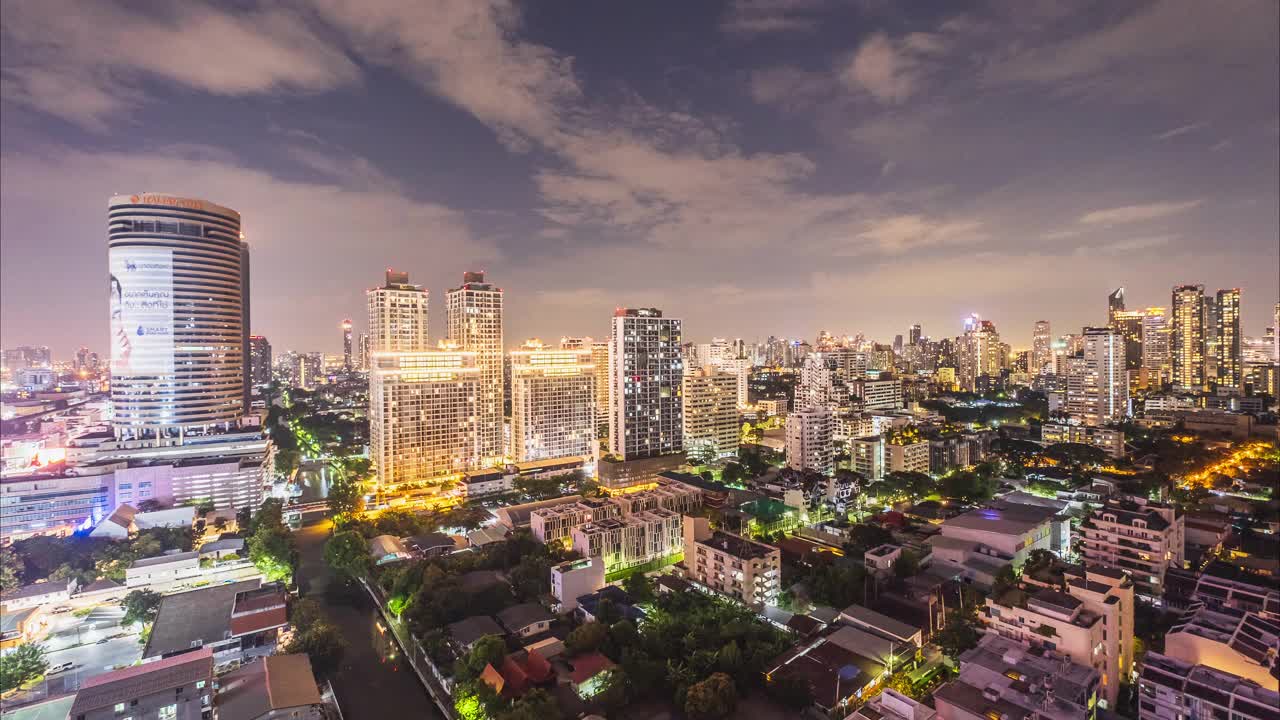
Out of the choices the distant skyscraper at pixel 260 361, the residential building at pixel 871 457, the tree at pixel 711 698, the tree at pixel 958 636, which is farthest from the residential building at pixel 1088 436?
the distant skyscraper at pixel 260 361

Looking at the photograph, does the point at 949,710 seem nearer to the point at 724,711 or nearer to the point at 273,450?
the point at 724,711

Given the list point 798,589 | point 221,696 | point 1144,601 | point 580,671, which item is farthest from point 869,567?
point 221,696

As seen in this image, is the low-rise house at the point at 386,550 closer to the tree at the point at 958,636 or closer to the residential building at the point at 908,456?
the tree at the point at 958,636

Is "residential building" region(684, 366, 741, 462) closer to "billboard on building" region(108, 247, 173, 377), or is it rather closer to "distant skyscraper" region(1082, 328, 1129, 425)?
"distant skyscraper" region(1082, 328, 1129, 425)

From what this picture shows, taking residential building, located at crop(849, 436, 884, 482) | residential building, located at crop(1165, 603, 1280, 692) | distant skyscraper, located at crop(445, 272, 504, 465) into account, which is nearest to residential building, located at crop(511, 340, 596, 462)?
distant skyscraper, located at crop(445, 272, 504, 465)

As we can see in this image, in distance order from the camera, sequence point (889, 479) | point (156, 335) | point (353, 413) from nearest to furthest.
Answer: point (889, 479) < point (156, 335) < point (353, 413)

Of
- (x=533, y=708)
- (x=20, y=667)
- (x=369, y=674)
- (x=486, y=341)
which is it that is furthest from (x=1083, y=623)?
(x=486, y=341)
